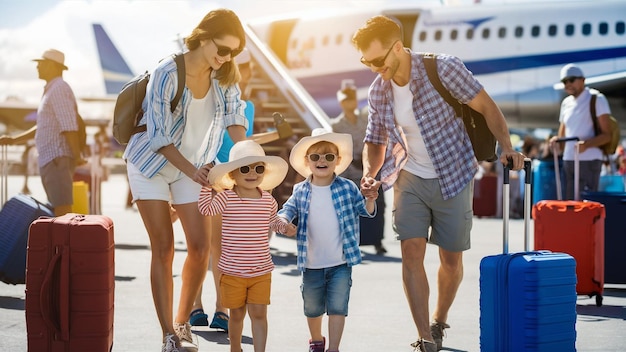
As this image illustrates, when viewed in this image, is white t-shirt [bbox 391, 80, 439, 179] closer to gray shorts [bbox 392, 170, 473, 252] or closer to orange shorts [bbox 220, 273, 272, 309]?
gray shorts [bbox 392, 170, 473, 252]

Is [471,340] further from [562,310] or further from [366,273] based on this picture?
[366,273]

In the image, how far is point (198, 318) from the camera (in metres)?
7.16

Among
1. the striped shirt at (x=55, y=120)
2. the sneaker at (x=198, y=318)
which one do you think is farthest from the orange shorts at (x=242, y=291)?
the striped shirt at (x=55, y=120)

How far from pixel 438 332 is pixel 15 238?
3589 millimetres

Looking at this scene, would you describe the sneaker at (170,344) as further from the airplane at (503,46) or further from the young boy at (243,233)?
the airplane at (503,46)

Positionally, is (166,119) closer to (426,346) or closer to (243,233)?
(243,233)

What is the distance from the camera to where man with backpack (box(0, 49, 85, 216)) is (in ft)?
30.2

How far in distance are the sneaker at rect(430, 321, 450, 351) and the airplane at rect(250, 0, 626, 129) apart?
69.0 feet

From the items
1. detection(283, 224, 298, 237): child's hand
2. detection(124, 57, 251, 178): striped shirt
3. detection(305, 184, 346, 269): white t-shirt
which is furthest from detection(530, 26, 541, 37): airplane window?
detection(283, 224, 298, 237): child's hand

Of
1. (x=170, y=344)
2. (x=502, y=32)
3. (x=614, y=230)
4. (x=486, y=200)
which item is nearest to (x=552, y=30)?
(x=502, y=32)

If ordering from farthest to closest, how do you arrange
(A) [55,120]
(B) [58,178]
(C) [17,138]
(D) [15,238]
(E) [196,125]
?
(C) [17,138], (B) [58,178], (A) [55,120], (D) [15,238], (E) [196,125]

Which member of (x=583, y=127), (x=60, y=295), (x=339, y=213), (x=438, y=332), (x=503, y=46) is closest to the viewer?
(x=60, y=295)

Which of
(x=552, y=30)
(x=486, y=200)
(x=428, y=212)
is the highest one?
(x=552, y=30)

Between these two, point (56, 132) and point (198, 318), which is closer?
point (198, 318)
